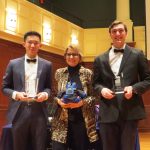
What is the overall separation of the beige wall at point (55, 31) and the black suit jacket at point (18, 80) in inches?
215

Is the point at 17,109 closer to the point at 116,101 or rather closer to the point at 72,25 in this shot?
the point at 116,101

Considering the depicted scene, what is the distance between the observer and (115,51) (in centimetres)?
271

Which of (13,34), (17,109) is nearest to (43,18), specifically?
(13,34)

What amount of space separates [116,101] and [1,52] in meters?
6.23

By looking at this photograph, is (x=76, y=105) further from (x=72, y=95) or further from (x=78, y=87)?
(x=78, y=87)

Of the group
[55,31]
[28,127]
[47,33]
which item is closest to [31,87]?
[28,127]

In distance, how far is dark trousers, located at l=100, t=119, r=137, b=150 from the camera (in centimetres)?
255

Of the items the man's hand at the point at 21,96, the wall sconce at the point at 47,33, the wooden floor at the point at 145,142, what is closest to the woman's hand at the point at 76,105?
the man's hand at the point at 21,96

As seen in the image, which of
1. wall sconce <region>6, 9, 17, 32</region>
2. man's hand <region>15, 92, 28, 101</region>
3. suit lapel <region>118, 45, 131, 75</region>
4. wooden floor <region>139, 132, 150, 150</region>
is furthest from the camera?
wall sconce <region>6, 9, 17, 32</region>

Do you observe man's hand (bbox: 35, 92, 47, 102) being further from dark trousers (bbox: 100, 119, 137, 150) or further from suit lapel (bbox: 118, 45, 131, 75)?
suit lapel (bbox: 118, 45, 131, 75)

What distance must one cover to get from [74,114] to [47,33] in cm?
751

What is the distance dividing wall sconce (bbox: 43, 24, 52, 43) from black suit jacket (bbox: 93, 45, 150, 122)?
300 inches

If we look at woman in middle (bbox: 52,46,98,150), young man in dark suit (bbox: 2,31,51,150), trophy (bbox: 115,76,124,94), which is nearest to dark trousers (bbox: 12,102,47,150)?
young man in dark suit (bbox: 2,31,51,150)

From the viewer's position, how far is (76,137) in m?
3.05
